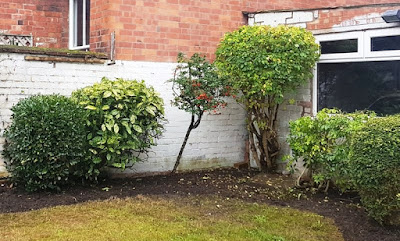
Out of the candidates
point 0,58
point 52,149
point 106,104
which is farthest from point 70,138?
point 0,58

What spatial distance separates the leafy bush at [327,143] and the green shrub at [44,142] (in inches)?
127

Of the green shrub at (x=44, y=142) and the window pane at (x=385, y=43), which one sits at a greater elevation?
the window pane at (x=385, y=43)

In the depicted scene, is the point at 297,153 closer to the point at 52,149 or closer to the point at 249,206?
the point at 249,206

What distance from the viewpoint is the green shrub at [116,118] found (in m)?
6.88

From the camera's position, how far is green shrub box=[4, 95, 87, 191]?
6.32m

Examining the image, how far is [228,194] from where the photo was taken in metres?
7.08

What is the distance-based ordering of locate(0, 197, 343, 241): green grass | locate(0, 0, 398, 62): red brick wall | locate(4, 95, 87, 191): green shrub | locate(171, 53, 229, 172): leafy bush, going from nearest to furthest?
locate(0, 197, 343, 241): green grass → locate(4, 95, 87, 191): green shrub → locate(171, 53, 229, 172): leafy bush → locate(0, 0, 398, 62): red brick wall

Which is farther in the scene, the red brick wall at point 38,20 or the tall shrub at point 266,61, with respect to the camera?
the red brick wall at point 38,20

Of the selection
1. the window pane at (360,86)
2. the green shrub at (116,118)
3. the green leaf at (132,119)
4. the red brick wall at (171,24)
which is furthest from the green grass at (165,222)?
the red brick wall at (171,24)

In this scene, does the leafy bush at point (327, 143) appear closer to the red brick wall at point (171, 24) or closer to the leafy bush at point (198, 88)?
the leafy bush at point (198, 88)

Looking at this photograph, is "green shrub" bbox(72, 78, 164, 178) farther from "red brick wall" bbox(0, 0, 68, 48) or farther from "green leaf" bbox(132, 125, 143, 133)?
"red brick wall" bbox(0, 0, 68, 48)

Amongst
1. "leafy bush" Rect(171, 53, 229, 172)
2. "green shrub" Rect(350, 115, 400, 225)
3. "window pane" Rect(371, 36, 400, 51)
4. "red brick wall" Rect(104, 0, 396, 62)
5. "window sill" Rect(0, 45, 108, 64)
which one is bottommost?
"green shrub" Rect(350, 115, 400, 225)

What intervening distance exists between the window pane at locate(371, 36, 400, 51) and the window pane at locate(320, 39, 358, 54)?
1.03ft

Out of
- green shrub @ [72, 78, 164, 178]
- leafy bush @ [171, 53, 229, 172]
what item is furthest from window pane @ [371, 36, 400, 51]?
green shrub @ [72, 78, 164, 178]
